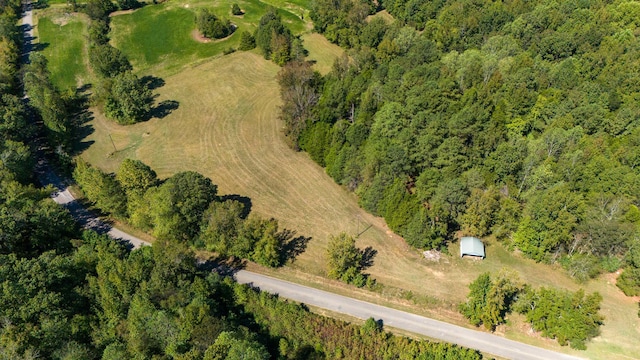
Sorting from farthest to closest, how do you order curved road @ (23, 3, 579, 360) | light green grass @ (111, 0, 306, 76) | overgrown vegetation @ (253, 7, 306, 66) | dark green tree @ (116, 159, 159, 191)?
1. light green grass @ (111, 0, 306, 76)
2. overgrown vegetation @ (253, 7, 306, 66)
3. dark green tree @ (116, 159, 159, 191)
4. curved road @ (23, 3, 579, 360)

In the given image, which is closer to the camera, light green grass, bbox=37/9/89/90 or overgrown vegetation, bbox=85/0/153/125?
overgrown vegetation, bbox=85/0/153/125

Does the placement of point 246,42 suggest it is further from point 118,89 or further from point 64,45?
point 64,45

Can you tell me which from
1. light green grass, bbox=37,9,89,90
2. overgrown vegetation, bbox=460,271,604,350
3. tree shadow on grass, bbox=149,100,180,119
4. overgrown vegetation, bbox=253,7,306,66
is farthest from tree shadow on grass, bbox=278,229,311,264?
light green grass, bbox=37,9,89,90

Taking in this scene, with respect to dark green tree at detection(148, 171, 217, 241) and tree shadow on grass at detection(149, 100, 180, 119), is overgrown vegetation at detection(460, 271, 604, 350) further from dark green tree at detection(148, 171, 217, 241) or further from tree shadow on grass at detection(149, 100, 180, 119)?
tree shadow on grass at detection(149, 100, 180, 119)

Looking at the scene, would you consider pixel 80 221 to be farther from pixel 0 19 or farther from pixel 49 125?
pixel 0 19

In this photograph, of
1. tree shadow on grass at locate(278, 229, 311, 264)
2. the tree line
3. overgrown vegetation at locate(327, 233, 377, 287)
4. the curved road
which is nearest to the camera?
the curved road
